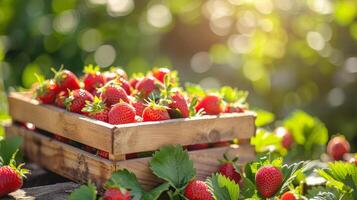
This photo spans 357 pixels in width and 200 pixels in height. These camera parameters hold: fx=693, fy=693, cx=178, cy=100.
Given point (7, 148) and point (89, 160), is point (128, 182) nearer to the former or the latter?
point (89, 160)

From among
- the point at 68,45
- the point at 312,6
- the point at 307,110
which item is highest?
the point at 312,6

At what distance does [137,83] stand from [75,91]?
22 centimetres

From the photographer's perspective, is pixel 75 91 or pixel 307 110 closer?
pixel 75 91

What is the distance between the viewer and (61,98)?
2.09 meters

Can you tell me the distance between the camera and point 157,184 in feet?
6.27

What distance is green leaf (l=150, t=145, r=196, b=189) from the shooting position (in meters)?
1.81

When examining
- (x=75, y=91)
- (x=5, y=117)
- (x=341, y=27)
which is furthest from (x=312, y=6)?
(x=75, y=91)

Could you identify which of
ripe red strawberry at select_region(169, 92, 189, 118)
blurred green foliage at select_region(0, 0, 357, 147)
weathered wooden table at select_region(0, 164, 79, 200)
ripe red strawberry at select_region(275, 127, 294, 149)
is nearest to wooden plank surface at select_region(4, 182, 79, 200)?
weathered wooden table at select_region(0, 164, 79, 200)

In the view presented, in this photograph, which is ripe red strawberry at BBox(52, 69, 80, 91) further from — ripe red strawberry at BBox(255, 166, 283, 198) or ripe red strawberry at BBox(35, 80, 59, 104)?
ripe red strawberry at BBox(255, 166, 283, 198)

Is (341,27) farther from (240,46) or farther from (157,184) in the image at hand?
(157,184)

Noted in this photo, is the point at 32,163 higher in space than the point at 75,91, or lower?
lower

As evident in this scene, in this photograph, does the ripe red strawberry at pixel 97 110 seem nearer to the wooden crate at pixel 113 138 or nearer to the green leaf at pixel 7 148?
the wooden crate at pixel 113 138

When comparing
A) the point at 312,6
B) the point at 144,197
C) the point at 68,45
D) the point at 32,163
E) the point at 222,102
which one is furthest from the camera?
the point at 68,45

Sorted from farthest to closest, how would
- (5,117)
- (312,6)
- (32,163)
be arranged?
1. (312,6)
2. (5,117)
3. (32,163)
